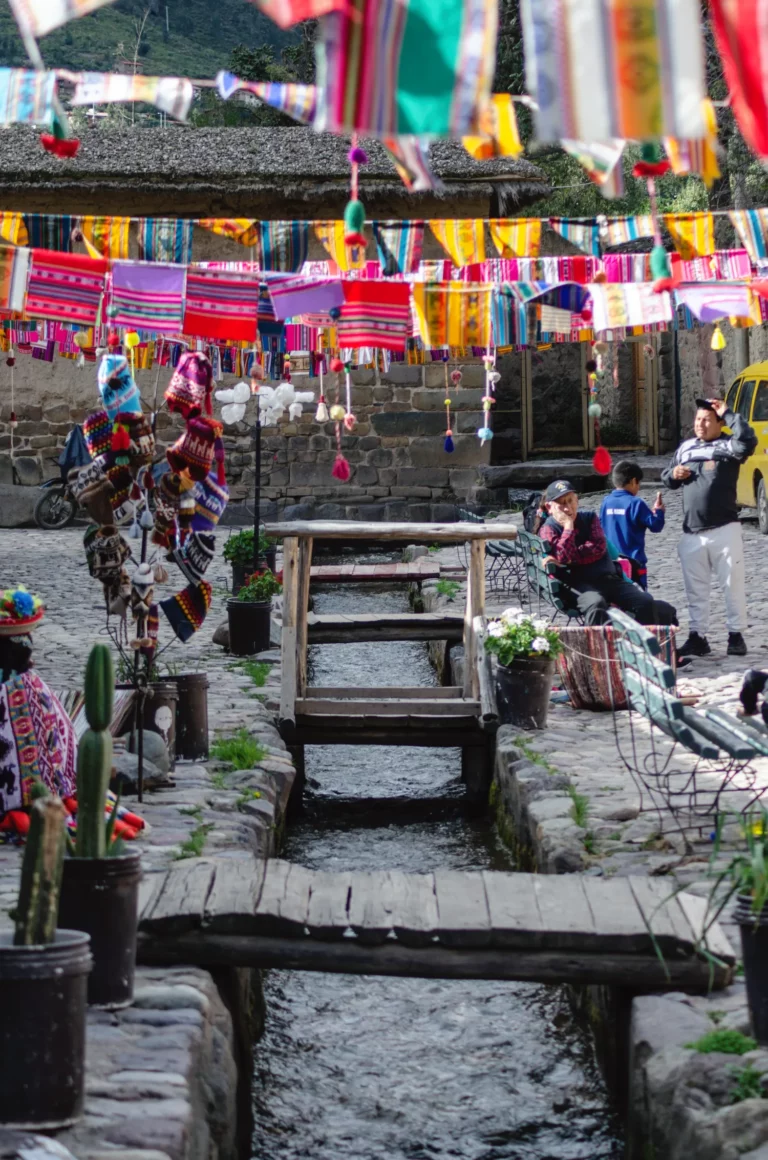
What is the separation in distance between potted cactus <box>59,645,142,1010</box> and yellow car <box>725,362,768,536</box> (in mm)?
13883

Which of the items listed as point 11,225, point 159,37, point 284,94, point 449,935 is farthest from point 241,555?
point 159,37

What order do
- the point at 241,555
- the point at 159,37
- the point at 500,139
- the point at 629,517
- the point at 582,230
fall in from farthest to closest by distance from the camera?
the point at 159,37
the point at 241,555
the point at 629,517
the point at 582,230
the point at 500,139

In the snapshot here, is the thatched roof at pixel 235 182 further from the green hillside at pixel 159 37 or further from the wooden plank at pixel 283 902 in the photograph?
the green hillside at pixel 159 37

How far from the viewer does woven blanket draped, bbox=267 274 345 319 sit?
727 cm

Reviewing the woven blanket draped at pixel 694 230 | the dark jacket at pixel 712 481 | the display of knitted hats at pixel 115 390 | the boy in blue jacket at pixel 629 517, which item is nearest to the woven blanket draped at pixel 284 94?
the display of knitted hats at pixel 115 390

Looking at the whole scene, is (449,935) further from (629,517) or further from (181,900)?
(629,517)

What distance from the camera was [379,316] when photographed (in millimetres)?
7852

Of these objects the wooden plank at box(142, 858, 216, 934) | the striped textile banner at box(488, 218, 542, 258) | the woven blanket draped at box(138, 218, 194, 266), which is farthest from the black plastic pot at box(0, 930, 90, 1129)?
the striped textile banner at box(488, 218, 542, 258)

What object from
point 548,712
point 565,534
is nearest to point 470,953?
point 548,712

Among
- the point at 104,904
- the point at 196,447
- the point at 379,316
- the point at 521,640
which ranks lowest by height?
the point at 104,904

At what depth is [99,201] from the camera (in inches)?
781

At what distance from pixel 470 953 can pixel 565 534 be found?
18.2 ft

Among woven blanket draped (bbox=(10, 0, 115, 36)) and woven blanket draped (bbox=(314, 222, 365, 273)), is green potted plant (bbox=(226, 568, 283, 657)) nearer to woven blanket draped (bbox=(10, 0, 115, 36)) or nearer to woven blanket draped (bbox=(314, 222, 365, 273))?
woven blanket draped (bbox=(314, 222, 365, 273))

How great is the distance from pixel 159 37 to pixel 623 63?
198 ft
